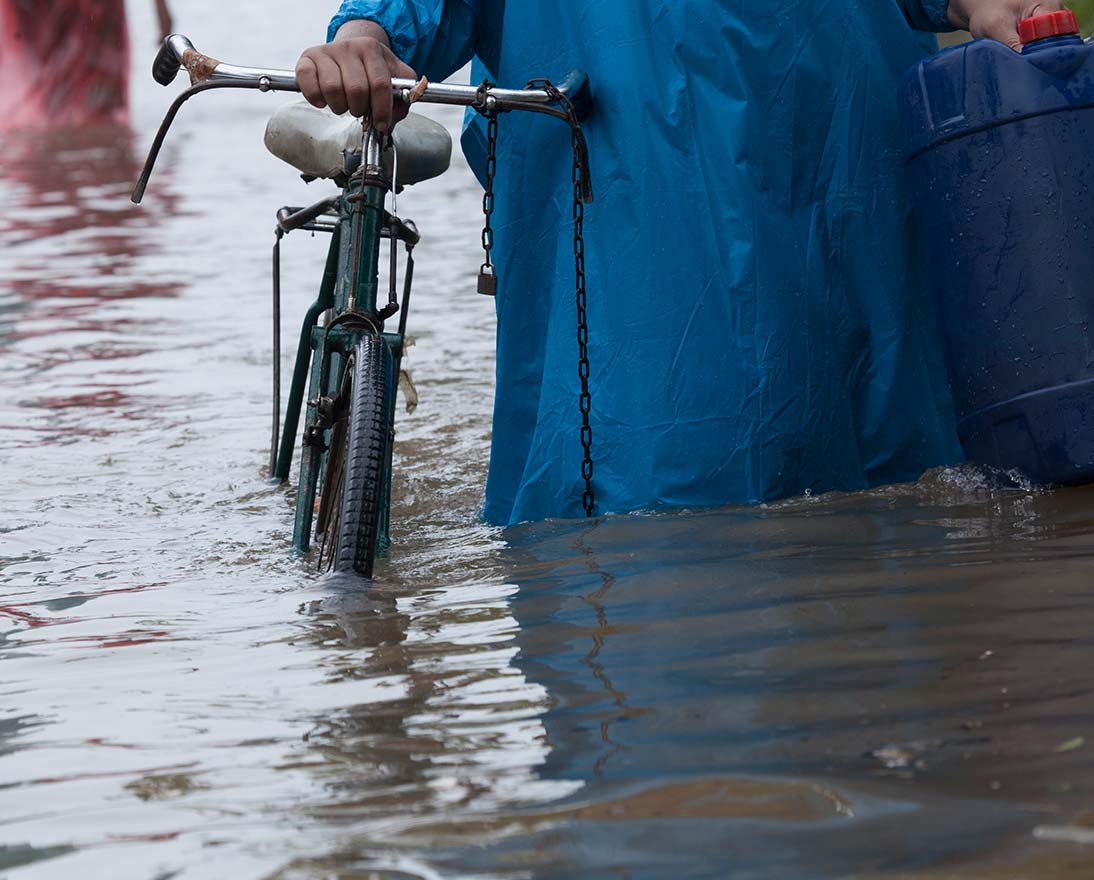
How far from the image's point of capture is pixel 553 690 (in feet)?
7.68

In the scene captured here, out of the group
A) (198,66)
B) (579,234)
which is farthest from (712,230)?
(198,66)

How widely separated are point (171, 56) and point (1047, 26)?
5.22ft

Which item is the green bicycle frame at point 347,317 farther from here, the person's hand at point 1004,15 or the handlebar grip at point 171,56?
the person's hand at point 1004,15

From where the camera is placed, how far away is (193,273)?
33.9ft

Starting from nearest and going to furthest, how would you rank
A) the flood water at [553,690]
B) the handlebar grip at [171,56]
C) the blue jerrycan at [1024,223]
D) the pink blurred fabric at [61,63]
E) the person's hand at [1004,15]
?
the flood water at [553,690]
the handlebar grip at [171,56]
the blue jerrycan at [1024,223]
the person's hand at [1004,15]
the pink blurred fabric at [61,63]

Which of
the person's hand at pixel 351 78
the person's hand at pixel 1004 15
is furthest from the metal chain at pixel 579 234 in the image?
the person's hand at pixel 1004 15

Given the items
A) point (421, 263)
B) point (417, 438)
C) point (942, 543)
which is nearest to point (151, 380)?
point (417, 438)

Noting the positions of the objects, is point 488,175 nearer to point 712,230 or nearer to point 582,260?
point 582,260

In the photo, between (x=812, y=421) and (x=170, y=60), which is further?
(x=812, y=421)

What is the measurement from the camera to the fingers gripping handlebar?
9.75ft

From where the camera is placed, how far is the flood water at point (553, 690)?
180 centimetres

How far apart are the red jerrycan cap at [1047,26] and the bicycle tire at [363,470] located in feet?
4.41

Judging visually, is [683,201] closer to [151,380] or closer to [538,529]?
[538,529]

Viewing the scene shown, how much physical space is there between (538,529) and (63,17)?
84.0 feet
